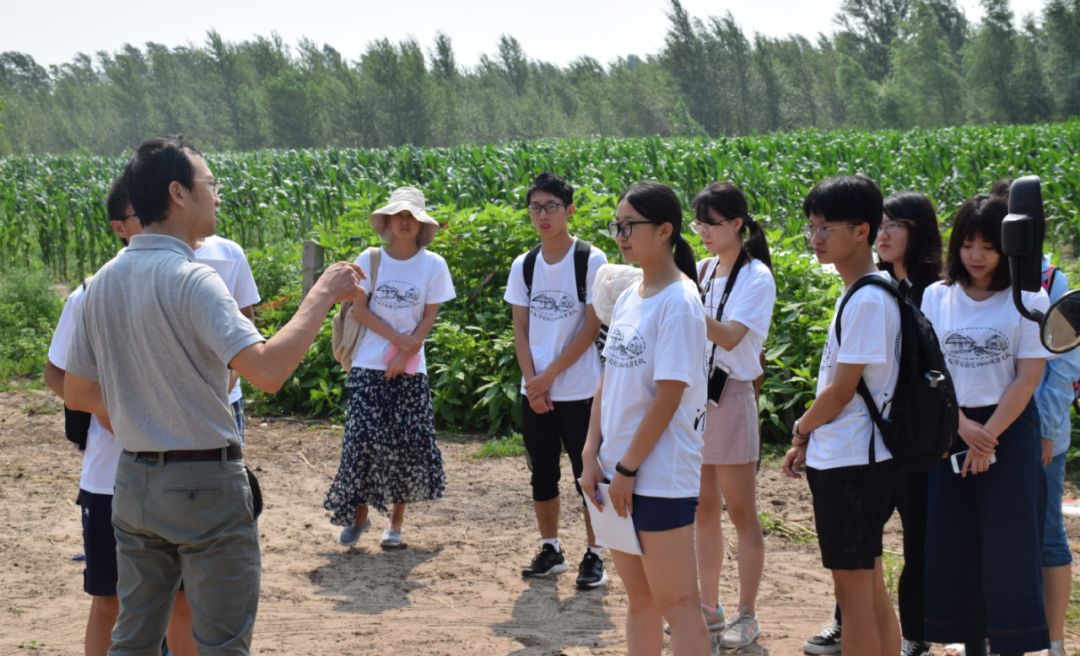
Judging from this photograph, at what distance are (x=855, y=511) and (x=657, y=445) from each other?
717 mm

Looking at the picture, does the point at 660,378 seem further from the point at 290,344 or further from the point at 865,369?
the point at 290,344

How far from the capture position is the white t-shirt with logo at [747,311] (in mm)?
4840

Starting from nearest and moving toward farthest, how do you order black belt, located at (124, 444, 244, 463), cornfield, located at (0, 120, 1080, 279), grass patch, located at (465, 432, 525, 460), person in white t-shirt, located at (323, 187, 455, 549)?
black belt, located at (124, 444, 244, 463) → person in white t-shirt, located at (323, 187, 455, 549) → grass patch, located at (465, 432, 525, 460) → cornfield, located at (0, 120, 1080, 279)

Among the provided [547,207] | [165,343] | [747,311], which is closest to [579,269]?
[547,207]


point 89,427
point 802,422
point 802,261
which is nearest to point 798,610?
point 802,422

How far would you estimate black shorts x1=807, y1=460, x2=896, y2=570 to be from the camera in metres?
3.81

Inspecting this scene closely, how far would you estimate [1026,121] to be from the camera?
62.7 metres

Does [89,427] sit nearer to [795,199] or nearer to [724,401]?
[724,401]

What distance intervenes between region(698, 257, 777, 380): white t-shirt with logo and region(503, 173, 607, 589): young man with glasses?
3.24 ft

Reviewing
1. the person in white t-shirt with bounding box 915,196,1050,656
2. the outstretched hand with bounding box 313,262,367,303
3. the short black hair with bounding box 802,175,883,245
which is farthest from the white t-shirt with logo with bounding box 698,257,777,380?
the outstretched hand with bounding box 313,262,367,303

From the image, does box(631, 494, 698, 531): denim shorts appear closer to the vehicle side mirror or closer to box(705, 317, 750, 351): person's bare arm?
box(705, 317, 750, 351): person's bare arm

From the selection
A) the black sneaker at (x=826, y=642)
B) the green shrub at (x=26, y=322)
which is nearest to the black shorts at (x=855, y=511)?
the black sneaker at (x=826, y=642)

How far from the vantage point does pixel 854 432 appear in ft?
12.6

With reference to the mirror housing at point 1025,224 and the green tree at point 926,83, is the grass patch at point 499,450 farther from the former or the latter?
the green tree at point 926,83
